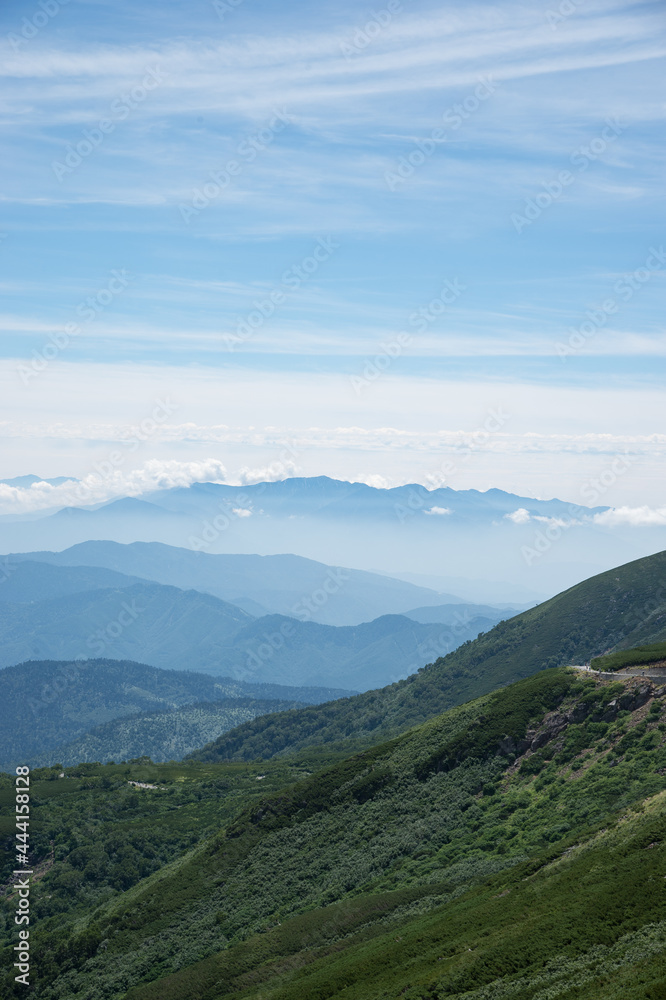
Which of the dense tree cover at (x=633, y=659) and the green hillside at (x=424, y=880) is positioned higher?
the dense tree cover at (x=633, y=659)

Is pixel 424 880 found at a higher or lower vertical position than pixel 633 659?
lower

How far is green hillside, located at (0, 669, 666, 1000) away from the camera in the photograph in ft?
123

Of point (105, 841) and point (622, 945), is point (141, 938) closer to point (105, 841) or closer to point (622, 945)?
point (105, 841)

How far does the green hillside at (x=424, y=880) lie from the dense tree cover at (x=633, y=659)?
191 inches

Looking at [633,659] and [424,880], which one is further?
[633,659]

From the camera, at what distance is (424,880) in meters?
61.8

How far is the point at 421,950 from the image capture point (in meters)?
45.0

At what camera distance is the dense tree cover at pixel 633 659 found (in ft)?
274

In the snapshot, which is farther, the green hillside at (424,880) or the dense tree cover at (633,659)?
the dense tree cover at (633,659)

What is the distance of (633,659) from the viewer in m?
85.9

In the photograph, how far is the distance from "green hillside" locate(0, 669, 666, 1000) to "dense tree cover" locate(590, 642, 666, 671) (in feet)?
15.9

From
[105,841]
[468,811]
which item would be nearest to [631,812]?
[468,811]

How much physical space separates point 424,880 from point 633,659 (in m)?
39.4

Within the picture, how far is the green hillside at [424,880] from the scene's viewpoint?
3738cm
